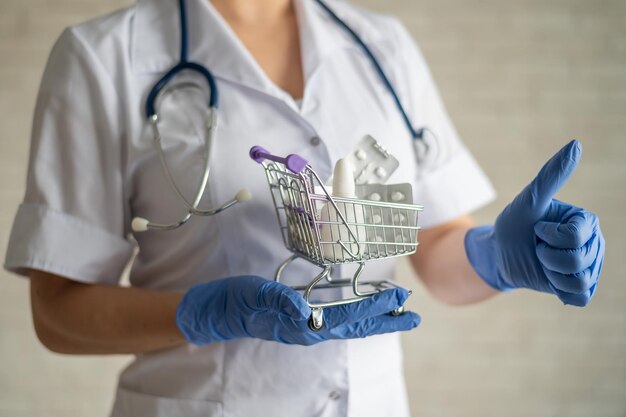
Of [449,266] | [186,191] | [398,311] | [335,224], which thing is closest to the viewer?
[335,224]

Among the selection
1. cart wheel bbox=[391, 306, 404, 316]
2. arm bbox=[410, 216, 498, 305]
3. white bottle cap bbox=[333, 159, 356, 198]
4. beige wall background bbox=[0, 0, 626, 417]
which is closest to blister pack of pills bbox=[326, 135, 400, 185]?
white bottle cap bbox=[333, 159, 356, 198]

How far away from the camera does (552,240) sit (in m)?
0.89

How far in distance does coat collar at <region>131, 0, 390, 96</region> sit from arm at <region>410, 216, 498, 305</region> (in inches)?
16.2

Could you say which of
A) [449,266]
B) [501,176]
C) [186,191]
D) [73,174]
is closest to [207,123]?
[186,191]

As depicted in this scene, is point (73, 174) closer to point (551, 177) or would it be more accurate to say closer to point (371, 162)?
point (371, 162)

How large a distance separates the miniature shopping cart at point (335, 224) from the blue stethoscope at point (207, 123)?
3.2 inches

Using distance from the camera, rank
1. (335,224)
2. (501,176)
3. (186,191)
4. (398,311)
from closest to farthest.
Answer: (335,224) → (398,311) → (186,191) → (501,176)

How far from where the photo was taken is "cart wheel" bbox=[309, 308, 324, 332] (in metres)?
0.86

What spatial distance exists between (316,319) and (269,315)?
0.09m

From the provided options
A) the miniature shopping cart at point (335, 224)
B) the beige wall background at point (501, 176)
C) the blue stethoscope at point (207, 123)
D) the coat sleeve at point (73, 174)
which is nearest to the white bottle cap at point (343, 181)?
the miniature shopping cart at point (335, 224)

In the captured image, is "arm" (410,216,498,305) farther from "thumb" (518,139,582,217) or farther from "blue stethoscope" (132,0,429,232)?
"thumb" (518,139,582,217)

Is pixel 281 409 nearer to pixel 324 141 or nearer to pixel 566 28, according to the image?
pixel 324 141

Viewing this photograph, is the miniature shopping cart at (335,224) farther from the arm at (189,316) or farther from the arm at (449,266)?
the arm at (449,266)

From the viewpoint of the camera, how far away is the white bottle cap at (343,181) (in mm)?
861
